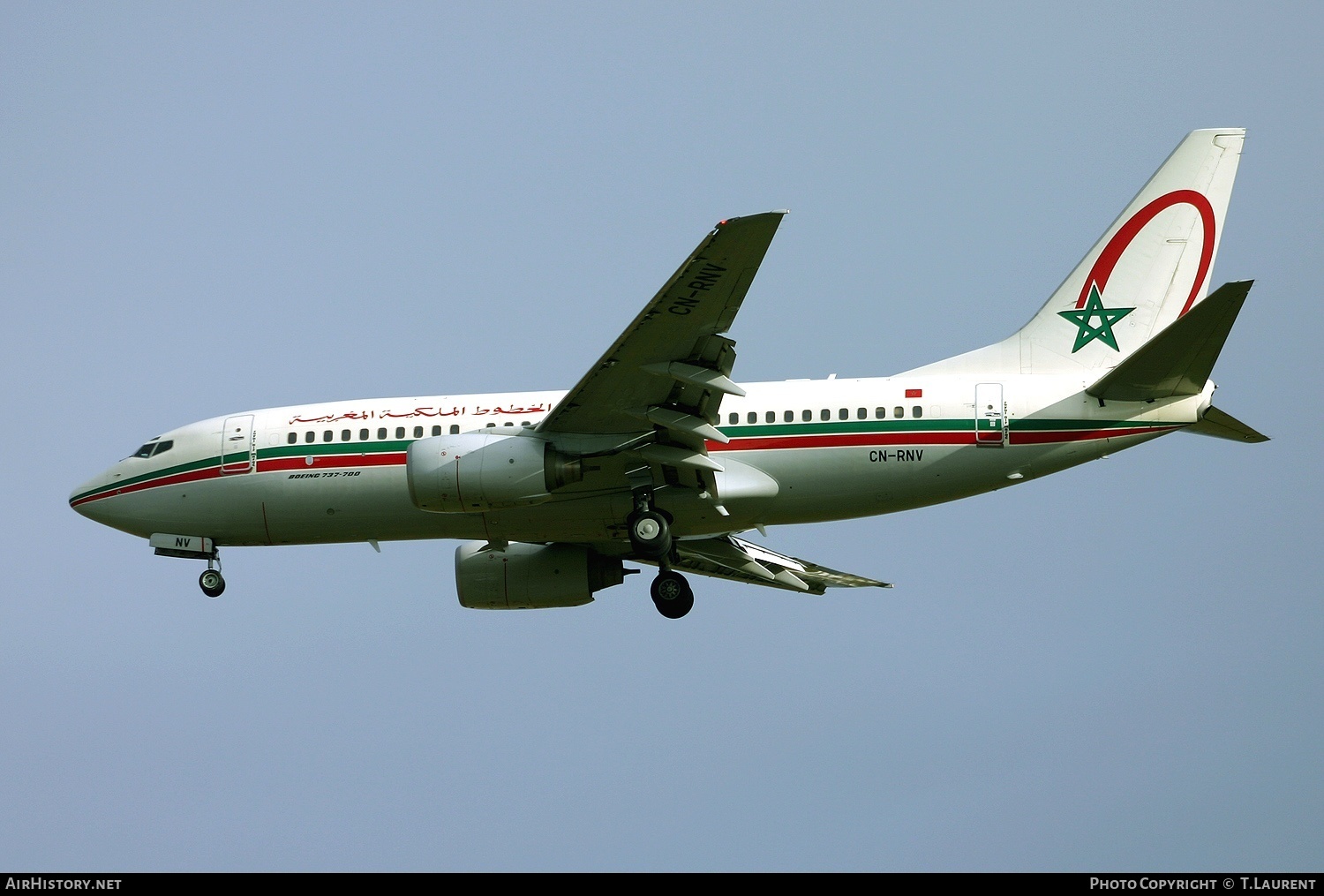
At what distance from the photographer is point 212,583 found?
3180 centimetres

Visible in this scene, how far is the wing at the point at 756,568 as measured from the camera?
3366cm

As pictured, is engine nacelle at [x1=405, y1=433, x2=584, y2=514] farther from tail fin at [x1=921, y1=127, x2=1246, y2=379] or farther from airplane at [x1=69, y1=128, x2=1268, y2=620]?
tail fin at [x1=921, y1=127, x2=1246, y2=379]

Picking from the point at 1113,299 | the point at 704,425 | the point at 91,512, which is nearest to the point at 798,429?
the point at 704,425

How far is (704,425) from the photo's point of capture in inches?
1089

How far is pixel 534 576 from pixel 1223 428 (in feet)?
44.4

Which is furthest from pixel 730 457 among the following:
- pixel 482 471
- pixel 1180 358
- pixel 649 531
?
pixel 1180 358

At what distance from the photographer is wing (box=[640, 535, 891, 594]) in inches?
1325

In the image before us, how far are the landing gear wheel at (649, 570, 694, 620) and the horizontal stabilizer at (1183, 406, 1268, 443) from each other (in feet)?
31.7

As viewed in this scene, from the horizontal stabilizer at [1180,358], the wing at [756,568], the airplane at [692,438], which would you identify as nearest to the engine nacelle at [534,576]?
the airplane at [692,438]

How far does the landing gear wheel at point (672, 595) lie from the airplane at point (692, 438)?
4 cm

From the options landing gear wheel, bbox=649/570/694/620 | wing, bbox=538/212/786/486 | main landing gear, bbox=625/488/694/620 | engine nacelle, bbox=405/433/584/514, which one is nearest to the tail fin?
wing, bbox=538/212/786/486

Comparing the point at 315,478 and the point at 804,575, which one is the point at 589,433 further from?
the point at 804,575

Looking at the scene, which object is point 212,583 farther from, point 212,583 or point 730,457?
point 730,457

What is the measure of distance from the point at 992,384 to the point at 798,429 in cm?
358
